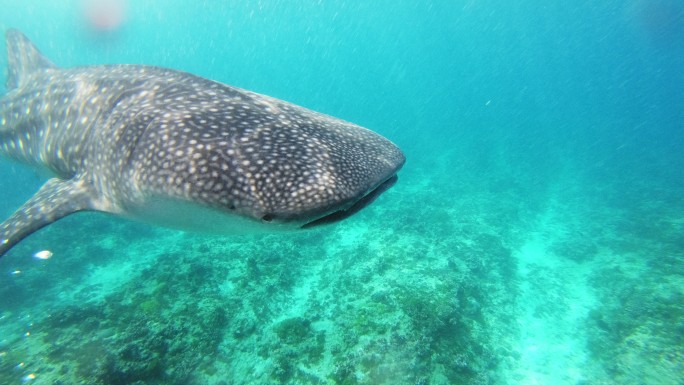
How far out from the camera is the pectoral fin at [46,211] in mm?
3807

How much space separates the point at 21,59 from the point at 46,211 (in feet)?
18.4

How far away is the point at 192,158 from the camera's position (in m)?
2.58

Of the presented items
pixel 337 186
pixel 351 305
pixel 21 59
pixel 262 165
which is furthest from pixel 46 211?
pixel 351 305

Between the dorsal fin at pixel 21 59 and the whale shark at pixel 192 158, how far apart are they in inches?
103

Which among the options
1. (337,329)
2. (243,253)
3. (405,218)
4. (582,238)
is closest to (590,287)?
(582,238)

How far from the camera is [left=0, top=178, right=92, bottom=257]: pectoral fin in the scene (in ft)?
12.5

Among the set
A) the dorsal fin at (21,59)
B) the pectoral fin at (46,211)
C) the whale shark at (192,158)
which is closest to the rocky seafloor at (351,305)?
the pectoral fin at (46,211)

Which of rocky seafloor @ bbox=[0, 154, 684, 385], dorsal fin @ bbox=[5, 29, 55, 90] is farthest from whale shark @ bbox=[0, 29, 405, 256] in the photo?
rocky seafloor @ bbox=[0, 154, 684, 385]

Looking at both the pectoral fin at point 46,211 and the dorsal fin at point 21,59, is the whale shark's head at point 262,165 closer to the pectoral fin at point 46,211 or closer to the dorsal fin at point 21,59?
the pectoral fin at point 46,211

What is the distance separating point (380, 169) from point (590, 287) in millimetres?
15397

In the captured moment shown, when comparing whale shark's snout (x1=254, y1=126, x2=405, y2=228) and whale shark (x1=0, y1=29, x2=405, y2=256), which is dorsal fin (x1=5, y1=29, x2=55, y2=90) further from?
whale shark's snout (x1=254, y1=126, x2=405, y2=228)

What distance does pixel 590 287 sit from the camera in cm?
1322

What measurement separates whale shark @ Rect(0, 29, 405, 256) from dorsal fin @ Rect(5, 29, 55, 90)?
263 centimetres

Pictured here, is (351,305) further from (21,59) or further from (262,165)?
(21,59)
